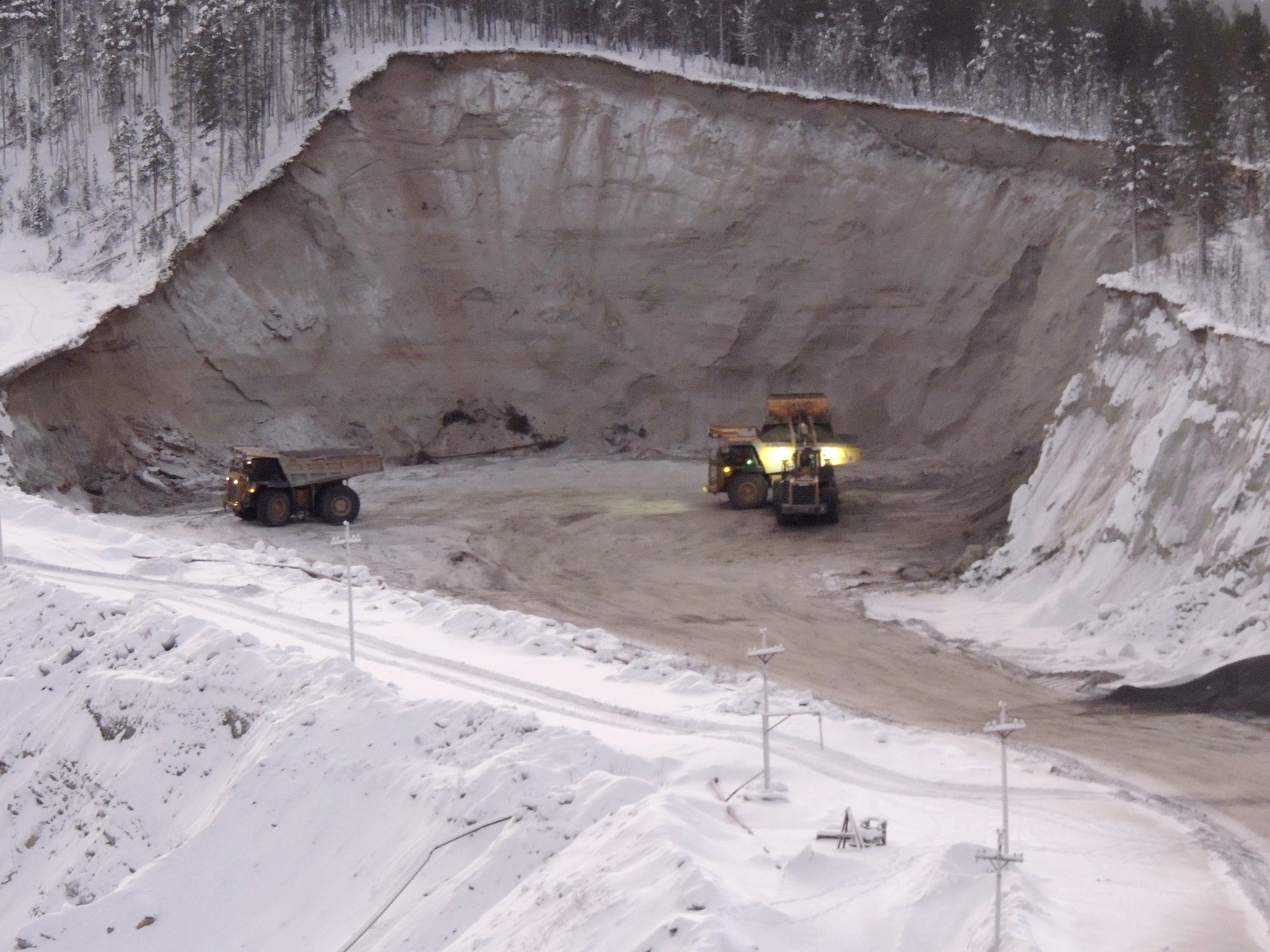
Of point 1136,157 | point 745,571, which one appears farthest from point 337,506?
point 1136,157

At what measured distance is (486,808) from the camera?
11.1 m

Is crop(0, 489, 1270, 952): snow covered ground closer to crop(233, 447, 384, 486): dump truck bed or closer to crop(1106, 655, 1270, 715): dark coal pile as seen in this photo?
crop(1106, 655, 1270, 715): dark coal pile

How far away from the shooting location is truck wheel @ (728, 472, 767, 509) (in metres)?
30.6

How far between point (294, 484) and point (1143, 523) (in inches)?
668

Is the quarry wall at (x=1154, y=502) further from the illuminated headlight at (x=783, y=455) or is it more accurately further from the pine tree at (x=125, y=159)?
the pine tree at (x=125, y=159)

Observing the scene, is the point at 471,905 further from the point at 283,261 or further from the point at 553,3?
the point at 553,3

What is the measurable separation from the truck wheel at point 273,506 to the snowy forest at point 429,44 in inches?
435

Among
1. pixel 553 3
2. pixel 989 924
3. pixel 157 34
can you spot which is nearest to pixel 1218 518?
pixel 989 924

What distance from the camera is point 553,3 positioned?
48594 millimetres

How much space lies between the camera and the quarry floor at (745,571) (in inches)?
569

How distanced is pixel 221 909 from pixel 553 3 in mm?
41719

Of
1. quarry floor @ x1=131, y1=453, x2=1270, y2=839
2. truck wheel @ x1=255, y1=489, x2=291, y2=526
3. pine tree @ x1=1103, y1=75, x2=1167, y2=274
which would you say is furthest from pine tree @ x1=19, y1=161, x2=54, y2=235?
pine tree @ x1=1103, y1=75, x2=1167, y2=274

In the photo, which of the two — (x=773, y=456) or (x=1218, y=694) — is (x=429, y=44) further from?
(x=1218, y=694)

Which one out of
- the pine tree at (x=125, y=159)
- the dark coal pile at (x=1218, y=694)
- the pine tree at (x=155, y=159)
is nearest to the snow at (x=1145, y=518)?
the dark coal pile at (x=1218, y=694)
